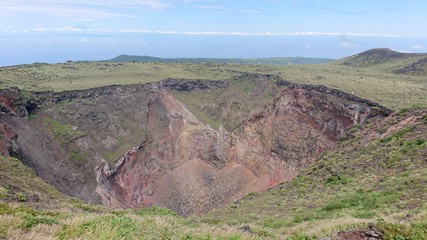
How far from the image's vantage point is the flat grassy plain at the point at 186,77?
5281 centimetres

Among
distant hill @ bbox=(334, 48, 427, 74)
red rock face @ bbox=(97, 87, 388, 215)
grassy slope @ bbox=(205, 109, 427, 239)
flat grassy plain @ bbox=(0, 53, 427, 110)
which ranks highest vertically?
distant hill @ bbox=(334, 48, 427, 74)

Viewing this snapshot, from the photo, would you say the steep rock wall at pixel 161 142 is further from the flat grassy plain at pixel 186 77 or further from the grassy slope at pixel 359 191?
the grassy slope at pixel 359 191

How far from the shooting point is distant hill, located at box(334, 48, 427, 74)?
264ft

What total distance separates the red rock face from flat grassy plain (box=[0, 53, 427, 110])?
635 centimetres

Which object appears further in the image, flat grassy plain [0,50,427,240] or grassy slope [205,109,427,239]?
grassy slope [205,109,427,239]

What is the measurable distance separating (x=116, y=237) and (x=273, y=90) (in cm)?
5878

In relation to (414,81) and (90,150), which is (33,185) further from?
(414,81)

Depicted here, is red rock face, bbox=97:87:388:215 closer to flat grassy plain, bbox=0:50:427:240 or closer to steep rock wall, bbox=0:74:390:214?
steep rock wall, bbox=0:74:390:214

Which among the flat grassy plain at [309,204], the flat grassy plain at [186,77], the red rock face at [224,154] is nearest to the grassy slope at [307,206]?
the flat grassy plain at [309,204]

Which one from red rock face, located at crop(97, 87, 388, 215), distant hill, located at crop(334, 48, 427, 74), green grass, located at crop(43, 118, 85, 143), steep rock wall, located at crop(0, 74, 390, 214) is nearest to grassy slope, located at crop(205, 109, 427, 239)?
steep rock wall, located at crop(0, 74, 390, 214)

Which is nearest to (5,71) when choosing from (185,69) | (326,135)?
(185,69)

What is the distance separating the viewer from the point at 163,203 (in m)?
46.8

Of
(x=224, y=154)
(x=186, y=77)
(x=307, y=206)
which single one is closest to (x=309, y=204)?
(x=307, y=206)

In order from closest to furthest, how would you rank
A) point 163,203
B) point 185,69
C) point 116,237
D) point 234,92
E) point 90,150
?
1. point 116,237
2. point 163,203
3. point 90,150
4. point 234,92
5. point 185,69
